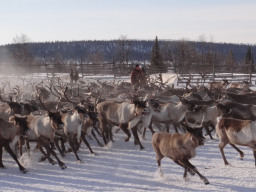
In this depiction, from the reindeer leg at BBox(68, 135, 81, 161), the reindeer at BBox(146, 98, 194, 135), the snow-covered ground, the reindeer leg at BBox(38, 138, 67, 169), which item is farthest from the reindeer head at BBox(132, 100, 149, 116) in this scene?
the reindeer leg at BBox(38, 138, 67, 169)

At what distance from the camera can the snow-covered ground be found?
209 inches

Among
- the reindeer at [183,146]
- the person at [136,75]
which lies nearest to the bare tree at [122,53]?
the person at [136,75]

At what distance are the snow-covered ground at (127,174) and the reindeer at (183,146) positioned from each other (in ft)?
1.17

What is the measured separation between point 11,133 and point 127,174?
2517 millimetres

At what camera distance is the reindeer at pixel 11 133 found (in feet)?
21.2

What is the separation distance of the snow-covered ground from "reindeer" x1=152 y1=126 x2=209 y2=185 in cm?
36

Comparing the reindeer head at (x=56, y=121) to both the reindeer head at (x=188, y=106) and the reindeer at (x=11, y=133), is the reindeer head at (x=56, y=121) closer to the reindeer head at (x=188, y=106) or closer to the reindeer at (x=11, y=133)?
the reindeer at (x=11, y=133)

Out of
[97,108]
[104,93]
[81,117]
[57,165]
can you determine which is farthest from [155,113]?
[104,93]

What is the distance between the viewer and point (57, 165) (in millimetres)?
6656

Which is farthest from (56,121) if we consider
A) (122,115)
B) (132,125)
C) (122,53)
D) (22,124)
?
(122,53)

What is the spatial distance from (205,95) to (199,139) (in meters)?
6.01

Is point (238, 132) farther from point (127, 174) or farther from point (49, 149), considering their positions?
point (49, 149)

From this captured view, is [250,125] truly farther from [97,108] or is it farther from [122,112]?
[97,108]

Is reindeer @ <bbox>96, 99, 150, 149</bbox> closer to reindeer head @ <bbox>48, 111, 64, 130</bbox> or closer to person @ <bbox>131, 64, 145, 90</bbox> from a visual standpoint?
reindeer head @ <bbox>48, 111, 64, 130</bbox>
